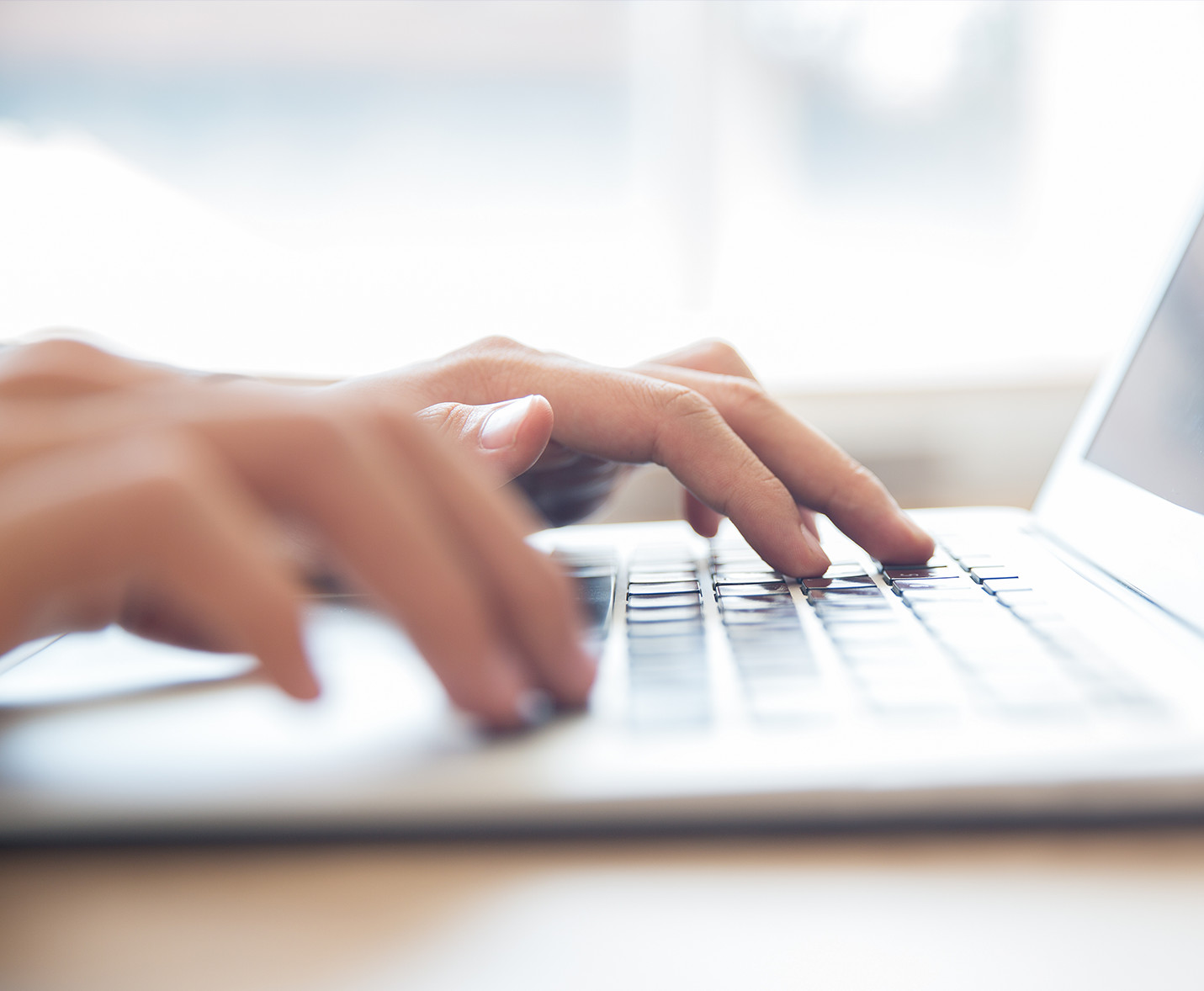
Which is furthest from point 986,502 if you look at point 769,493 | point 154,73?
point 154,73

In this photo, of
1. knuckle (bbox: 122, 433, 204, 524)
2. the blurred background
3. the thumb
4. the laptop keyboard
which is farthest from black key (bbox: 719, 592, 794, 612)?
the blurred background

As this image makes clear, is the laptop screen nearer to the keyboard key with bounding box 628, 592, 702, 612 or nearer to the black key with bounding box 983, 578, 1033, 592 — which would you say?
the black key with bounding box 983, 578, 1033, 592

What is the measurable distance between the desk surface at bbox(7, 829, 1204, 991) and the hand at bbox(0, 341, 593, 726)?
53 millimetres

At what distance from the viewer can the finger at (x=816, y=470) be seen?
45cm

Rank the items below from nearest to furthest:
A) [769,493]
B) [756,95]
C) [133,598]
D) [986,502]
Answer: [133,598]
[769,493]
[986,502]
[756,95]

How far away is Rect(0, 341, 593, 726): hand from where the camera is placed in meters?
0.23

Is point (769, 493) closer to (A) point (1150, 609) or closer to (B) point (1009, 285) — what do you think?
(A) point (1150, 609)

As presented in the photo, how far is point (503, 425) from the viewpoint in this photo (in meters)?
0.38

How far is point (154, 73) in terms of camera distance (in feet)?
4.43

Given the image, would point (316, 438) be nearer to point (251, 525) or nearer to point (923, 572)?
point (251, 525)

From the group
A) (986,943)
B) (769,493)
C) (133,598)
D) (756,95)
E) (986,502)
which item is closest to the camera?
(986,943)

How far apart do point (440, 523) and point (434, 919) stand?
0.12 meters

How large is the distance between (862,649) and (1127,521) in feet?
0.75

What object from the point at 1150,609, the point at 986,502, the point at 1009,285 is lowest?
the point at 986,502
